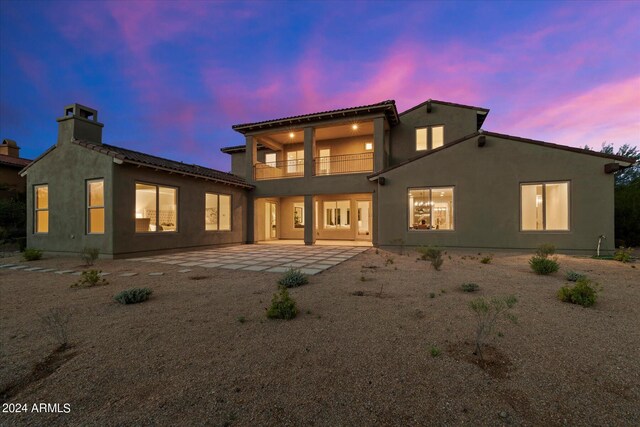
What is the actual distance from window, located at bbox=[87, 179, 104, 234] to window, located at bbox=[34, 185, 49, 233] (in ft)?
9.38

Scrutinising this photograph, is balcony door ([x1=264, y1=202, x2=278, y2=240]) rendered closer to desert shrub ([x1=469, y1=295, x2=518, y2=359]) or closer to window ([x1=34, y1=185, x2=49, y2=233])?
window ([x1=34, y1=185, x2=49, y2=233])

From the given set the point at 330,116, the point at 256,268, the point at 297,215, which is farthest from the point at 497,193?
the point at 297,215

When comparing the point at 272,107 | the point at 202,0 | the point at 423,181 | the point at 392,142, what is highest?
the point at 272,107

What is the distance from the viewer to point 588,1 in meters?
10.7

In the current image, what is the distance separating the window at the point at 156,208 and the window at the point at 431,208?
1028 cm

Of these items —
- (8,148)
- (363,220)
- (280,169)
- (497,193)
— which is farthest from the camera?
(8,148)

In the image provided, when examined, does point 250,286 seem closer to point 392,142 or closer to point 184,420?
point 184,420

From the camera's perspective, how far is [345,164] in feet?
52.7

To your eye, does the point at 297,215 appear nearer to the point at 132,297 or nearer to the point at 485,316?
the point at 132,297

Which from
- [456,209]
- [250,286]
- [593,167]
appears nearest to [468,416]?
[250,286]

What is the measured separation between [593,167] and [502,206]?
310 cm

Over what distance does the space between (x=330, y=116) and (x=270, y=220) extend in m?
7.99

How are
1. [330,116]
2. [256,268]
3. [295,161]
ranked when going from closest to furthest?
1. [256,268]
2. [330,116]
3. [295,161]

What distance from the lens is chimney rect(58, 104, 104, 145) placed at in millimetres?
10336
